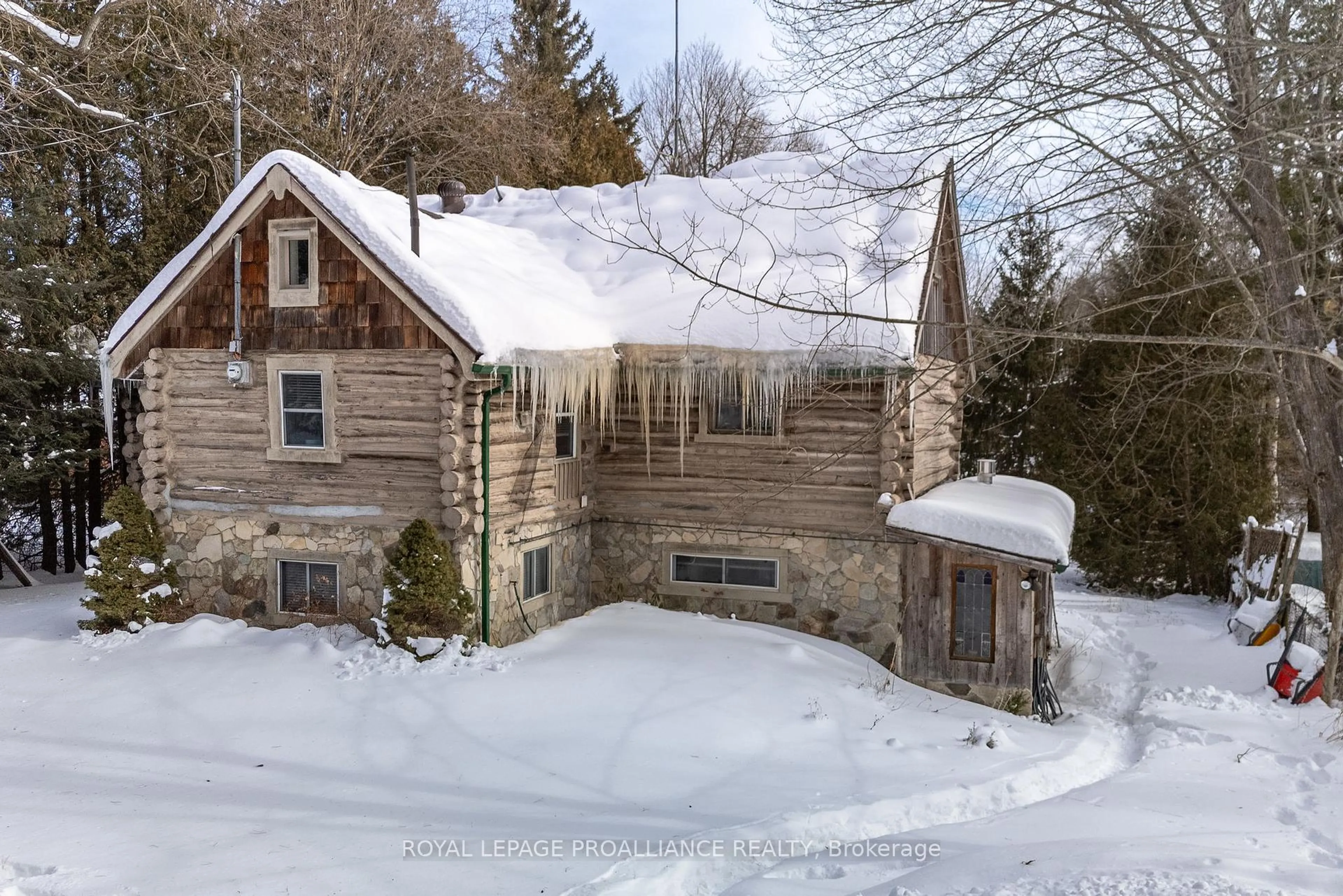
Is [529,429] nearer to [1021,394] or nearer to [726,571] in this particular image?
[726,571]

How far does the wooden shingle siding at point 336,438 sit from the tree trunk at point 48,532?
27.1 feet

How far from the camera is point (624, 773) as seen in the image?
311 inches

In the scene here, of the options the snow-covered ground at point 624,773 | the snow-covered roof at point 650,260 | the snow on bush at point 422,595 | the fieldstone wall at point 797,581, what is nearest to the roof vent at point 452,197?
the snow-covered roof at point 650,260

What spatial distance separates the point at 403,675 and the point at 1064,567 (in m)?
7.77

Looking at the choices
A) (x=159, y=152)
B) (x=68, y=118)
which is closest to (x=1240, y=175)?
(x=68, y=118)

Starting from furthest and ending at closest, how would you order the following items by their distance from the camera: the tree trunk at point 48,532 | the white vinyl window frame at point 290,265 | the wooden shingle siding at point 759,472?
the tree trunk at point 48,532, the wooden shingle siding at point 759,472, the white vinyl window frame at point 290,265

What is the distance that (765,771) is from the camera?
805 cm

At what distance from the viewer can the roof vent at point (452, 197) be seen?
15.3 metres

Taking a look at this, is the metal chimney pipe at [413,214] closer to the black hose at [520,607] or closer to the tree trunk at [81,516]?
the black hose at [520,607]

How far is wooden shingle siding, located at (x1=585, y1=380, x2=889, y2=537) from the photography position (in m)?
12.3

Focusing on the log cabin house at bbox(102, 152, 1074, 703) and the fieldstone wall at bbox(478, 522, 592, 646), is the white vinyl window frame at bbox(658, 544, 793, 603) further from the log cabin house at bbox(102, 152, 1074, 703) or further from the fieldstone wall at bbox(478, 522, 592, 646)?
the fieldstone wall at bbox(478, 522, 592, 646)

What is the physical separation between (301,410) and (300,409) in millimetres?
27

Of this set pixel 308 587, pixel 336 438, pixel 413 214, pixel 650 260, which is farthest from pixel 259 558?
pixel 650 260

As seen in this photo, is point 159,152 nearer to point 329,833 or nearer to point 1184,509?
point 329,833
